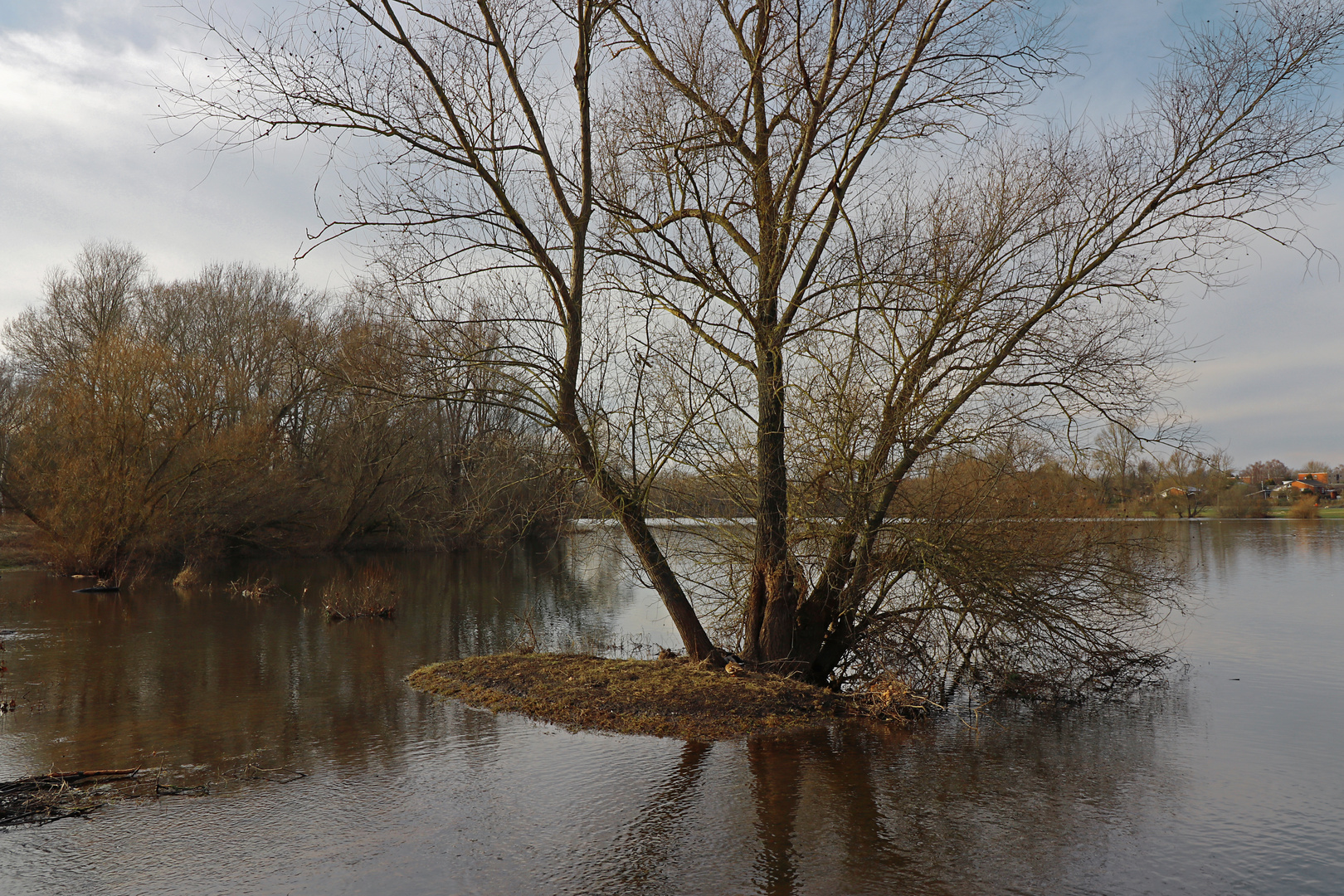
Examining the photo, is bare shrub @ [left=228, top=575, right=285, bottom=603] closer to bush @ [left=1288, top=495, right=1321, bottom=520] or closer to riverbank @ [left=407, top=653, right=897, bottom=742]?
riverbank @ [left=407, top=653, right=897, bottom=742]

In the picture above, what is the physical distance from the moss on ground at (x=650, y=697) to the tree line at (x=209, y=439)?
2.07 m

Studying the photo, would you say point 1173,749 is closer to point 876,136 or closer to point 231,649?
point 876,136

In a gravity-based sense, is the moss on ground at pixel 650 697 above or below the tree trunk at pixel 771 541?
below

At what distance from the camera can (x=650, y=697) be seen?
9164mm

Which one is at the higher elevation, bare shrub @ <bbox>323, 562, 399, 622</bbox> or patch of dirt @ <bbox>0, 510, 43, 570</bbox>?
patch of dirt @ <bbox>0, 510, 43, 570</bbox>

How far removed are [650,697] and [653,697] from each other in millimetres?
27

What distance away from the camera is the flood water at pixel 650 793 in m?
5.29

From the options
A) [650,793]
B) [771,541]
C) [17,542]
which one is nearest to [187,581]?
[17,542]

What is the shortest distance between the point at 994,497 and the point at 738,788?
467 cm

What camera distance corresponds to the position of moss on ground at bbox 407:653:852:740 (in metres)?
8.68

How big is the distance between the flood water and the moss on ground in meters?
0.34

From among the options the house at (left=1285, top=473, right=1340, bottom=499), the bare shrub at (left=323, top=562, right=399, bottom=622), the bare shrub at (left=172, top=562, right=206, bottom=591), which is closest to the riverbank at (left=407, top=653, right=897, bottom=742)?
the bare shrub at (left=323, top=562, right=399, bottom=622)

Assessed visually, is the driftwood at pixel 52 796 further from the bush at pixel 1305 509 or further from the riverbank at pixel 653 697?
the bush at pixel 1305 509

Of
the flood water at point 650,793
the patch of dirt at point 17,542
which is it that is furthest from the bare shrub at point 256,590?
the flood water at point 650,793
